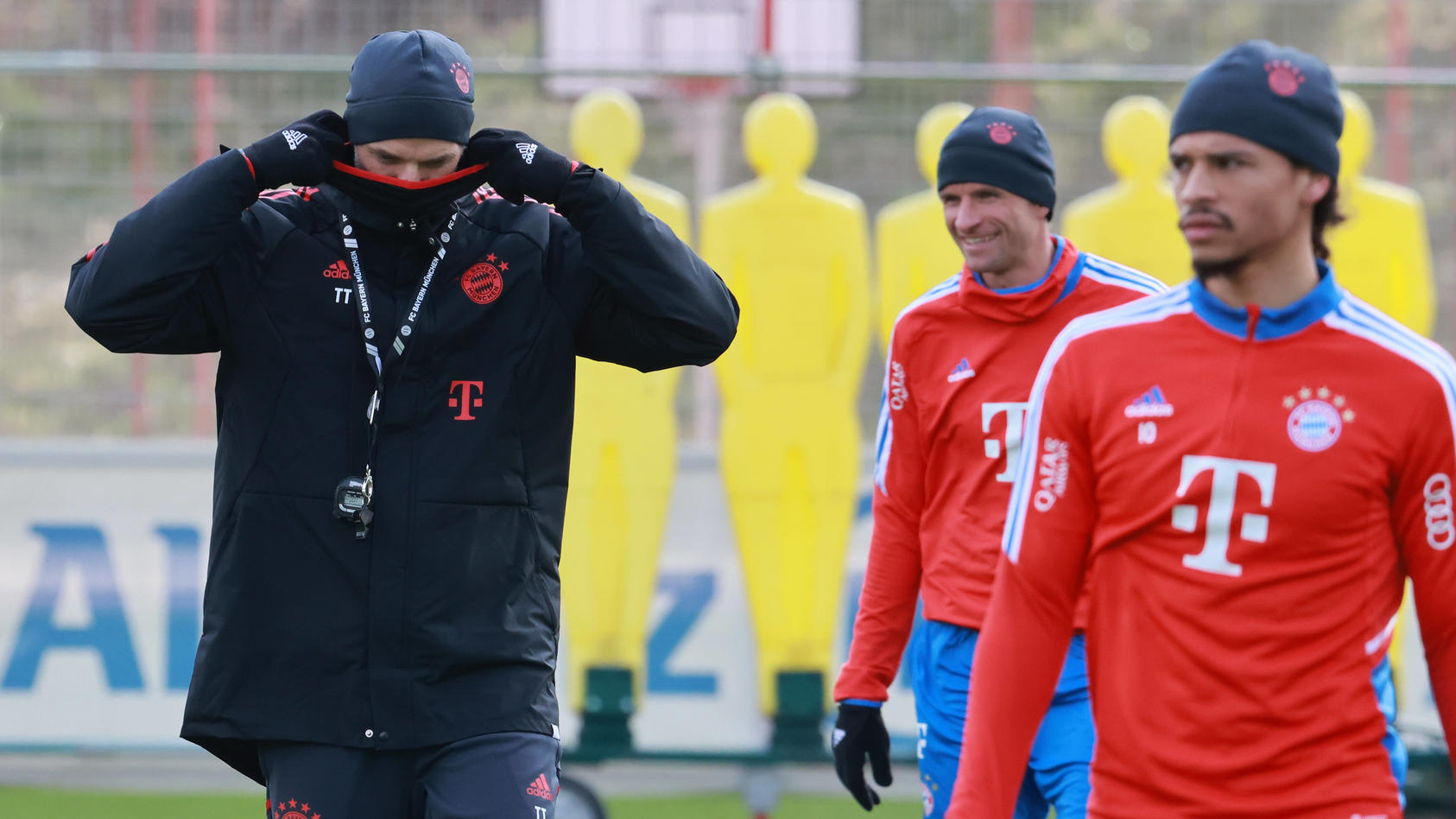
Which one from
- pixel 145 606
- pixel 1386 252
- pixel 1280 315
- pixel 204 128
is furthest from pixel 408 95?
pixel 1386 252

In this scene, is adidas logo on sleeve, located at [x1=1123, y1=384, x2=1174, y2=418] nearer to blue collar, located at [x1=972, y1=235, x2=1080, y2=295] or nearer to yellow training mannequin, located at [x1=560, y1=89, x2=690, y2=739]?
blue collar, located at [x1=972, y1=235, x2=1080, y2=295]

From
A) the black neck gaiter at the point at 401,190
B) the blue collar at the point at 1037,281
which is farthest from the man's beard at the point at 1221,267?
the blue collar at the point at 1037,281

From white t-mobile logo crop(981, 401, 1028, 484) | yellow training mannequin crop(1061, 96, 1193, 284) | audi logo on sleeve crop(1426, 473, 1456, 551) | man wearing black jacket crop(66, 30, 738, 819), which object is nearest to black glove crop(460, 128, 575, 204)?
man wearing black jacket crop(66, 30, 738, 819)

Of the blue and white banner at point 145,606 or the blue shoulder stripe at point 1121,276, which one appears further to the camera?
the blue and white banner at point 145,606

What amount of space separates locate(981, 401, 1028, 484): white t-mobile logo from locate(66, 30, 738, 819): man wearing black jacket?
1149mm

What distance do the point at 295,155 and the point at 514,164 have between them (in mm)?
411

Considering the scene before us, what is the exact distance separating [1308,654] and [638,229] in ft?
4.88

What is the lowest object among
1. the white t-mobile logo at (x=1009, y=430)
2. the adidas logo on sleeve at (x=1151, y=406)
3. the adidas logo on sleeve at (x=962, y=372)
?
the white t-mobile logo at (x=1009, y=430)

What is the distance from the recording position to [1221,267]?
8.79ft

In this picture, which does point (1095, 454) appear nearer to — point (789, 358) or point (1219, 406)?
point (1219, 406)

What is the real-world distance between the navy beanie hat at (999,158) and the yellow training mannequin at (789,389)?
2.61 m

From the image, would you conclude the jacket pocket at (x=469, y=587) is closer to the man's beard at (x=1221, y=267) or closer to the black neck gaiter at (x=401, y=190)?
the black neck gaiter at (x=401, y=190)

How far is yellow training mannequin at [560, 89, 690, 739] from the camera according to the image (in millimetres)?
6973

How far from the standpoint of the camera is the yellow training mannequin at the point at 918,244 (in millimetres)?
6965
